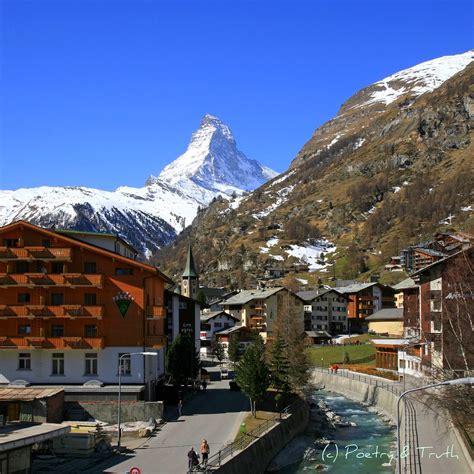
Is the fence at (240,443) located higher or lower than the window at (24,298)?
lower

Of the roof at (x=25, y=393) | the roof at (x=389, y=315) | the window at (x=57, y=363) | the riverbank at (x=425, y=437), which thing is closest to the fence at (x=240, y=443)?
the riverbank at (x=425, y=437)

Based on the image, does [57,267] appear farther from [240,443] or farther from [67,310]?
[240,443]

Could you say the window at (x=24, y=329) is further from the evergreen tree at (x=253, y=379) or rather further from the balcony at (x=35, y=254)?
the evergreen tree at (x=253, y=379)

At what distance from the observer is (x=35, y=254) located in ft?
198

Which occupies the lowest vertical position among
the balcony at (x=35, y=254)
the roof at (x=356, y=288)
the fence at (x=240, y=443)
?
the fence at (x=240, y=443)

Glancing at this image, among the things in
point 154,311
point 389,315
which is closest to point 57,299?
point 154,311

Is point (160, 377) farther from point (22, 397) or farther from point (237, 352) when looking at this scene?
point (237, 352)

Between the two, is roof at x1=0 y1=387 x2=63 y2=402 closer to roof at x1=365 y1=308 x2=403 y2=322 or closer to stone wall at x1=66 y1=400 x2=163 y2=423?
stone wall at x1=66 y1=400 x2=163 y2=423

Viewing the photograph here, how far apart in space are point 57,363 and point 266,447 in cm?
1997

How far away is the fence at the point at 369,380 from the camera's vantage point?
7962 cm

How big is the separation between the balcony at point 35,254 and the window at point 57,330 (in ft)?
18.2

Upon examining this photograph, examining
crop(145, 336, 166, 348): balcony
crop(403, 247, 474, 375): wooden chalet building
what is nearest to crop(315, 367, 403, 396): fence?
crop(403, 247, 474, 375): wooden chalet building

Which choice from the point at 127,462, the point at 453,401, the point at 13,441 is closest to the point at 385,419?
the point at 453,401

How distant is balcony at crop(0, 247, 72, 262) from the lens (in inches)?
2371
